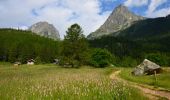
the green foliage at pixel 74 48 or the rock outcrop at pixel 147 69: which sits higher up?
the green foliage at pixel 74 48

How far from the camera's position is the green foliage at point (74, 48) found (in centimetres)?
9140

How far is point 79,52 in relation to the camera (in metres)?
92.8

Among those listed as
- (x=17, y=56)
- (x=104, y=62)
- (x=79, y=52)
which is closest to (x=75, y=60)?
(x=79, y=52)

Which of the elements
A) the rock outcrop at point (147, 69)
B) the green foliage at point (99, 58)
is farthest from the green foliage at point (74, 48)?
the rock outcrop at point (147, 69)

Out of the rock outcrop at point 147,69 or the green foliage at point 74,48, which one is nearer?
the rock outcrop at point 147,69

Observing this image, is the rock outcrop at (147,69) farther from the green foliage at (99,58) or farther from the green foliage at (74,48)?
the green foliage at (99,58)

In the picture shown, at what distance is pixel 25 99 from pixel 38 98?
2.64ft

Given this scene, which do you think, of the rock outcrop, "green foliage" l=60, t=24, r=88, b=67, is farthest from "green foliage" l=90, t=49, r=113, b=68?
the rock outcrop

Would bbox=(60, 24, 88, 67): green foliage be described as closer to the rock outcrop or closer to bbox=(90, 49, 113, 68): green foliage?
bbox=(90, 49, 113, 68): green foliage

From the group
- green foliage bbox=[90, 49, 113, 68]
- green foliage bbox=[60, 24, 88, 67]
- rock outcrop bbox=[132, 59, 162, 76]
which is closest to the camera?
rock outcrop bbox=[132, 59, 162, 76]

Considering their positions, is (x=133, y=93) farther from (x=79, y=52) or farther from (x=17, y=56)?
(x=17, y=56)

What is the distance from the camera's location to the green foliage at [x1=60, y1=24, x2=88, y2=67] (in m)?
91.4

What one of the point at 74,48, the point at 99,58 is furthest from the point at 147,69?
the point at 99,58

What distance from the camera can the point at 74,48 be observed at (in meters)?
92.2
